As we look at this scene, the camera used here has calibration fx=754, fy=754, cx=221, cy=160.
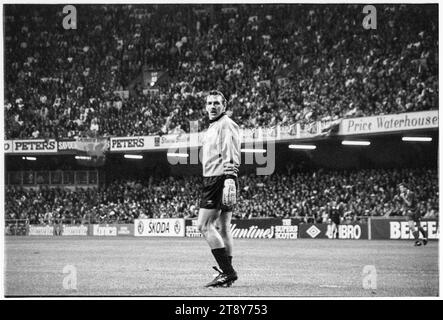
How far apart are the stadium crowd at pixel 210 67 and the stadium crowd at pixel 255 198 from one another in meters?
1.41

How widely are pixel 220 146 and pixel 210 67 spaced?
81.6 ft

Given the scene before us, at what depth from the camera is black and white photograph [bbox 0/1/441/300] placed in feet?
86.6

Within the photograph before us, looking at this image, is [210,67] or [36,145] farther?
[210,67]

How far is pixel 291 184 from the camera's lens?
94.5 feet

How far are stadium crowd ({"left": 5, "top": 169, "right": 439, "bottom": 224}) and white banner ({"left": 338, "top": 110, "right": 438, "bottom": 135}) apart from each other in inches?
64.3

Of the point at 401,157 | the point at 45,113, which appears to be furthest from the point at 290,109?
the point at 45,113

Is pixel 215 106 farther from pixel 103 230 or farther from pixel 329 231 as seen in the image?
pixel 103 230

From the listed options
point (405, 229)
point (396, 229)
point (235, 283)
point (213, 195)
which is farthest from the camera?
point (396, 229)

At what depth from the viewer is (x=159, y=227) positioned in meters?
29.0

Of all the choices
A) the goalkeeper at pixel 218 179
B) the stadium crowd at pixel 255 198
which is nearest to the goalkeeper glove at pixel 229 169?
the goalkeeper at pixel 218 179

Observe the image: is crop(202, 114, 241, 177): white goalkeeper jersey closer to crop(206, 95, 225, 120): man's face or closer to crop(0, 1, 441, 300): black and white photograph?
crop(206, 95, 225, 120): man's face

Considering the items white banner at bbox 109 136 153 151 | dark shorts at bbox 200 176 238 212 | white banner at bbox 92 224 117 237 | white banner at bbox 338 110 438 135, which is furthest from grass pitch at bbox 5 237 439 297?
white banner at bbox 109 136 153 151

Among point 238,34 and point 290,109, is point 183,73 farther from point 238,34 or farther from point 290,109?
point 290,109

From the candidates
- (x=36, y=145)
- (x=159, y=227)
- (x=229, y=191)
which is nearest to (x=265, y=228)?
(x=159, y=227)
